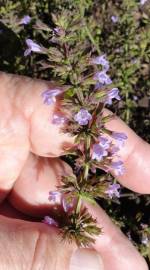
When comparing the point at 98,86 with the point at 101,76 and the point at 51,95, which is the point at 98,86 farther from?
the point at 51,95

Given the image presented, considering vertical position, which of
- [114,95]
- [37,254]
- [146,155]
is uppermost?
[114,95]

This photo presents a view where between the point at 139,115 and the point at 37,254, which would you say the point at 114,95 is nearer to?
the point at 37,254

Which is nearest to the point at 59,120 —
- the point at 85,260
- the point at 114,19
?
the point at 85,260

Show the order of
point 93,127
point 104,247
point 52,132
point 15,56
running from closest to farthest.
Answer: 1. point 93,127
2. point 52,132
3. point 104,247
4. point 15,56

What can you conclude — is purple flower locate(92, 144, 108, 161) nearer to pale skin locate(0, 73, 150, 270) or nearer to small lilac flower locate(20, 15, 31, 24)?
pale skin locate(0, 73, 150, 270)

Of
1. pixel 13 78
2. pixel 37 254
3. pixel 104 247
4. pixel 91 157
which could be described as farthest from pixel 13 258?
pixel 13 78

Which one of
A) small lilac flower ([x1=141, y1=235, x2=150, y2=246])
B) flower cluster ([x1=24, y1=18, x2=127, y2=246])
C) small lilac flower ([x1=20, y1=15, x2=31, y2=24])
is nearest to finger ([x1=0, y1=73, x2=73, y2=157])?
flower cluster ([x1=24, y1=18, x2=127, y2=246])

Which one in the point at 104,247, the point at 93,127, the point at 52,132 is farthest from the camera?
the point at 104,247
